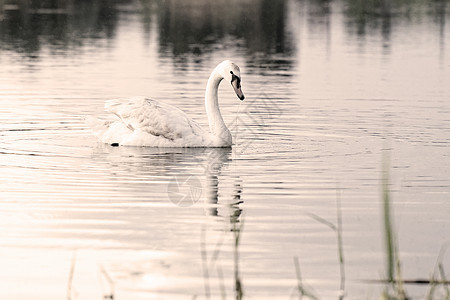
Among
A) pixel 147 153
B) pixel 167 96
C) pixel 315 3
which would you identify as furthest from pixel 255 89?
pixel 315 3

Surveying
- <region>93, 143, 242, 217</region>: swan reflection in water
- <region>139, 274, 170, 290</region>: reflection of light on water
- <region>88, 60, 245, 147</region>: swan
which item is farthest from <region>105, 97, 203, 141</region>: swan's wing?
<region>139, 274, 170, 290</region>: reflection of light on water

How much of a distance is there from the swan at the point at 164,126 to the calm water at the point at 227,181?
213 mm

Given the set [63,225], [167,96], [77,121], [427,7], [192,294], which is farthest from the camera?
[427,7]

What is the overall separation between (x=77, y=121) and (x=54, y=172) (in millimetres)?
5765

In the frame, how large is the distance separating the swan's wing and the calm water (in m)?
0.34

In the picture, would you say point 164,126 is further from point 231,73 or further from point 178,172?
point 178,172

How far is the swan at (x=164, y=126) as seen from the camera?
16.8m

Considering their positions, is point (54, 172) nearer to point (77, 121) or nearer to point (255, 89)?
point (77, 121)

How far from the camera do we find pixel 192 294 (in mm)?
8320

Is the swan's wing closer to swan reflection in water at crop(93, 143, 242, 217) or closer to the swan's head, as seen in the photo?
swan reflection in water at crop(93, 143, 242, 217)

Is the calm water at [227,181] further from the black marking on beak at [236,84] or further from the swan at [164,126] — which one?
the black marking on beak at [236,84]

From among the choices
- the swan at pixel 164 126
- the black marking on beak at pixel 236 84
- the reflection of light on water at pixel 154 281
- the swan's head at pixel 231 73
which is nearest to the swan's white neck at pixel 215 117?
the swan at pixel 164 126

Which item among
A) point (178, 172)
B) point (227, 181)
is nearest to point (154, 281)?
point (227, 181)

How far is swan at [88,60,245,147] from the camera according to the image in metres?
16.8
